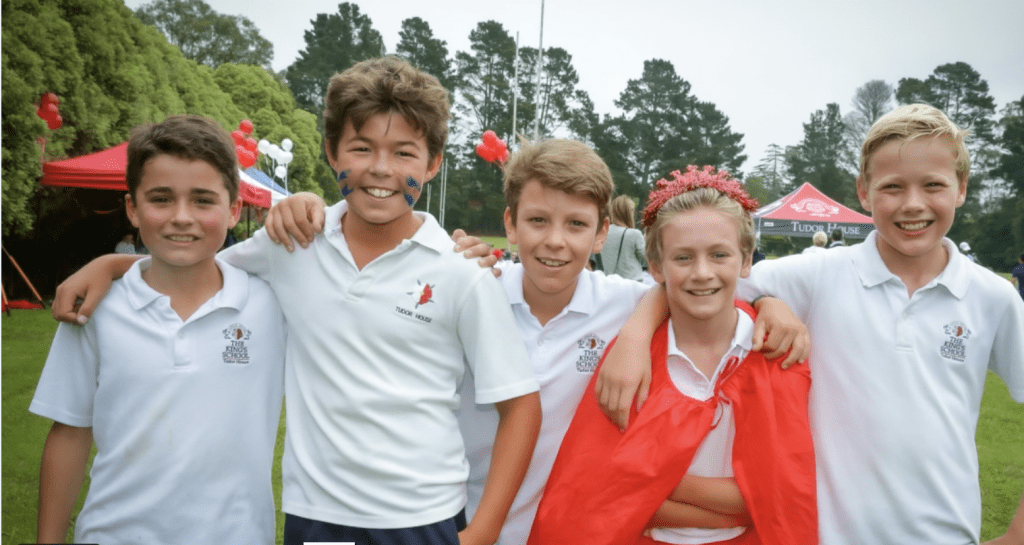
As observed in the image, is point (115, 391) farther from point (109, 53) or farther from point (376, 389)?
point (109, 53)

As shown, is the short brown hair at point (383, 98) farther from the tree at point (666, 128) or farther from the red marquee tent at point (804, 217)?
the tree at point (666, 128)

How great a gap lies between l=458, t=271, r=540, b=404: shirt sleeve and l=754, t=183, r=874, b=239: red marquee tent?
Result: 20.8m

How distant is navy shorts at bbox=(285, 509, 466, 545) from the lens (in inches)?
66.1

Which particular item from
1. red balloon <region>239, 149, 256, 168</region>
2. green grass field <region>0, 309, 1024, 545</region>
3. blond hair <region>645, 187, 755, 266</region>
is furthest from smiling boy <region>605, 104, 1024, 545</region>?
red balloon <region>239, 149, 256, 168</region>

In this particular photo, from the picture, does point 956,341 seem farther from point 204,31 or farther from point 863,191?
point 204,31

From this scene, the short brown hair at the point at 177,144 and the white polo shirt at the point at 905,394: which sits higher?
the short brown hair at the point at 177,144

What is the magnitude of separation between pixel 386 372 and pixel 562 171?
0.82 meters

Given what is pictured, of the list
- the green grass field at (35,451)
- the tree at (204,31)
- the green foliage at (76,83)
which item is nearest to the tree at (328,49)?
the tree at (204,31)

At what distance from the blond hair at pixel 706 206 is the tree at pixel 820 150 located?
54112 millimetres

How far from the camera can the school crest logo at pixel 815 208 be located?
21.5 m

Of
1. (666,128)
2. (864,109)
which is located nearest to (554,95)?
(666,128)

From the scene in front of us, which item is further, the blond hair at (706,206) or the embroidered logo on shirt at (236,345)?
the blond hair at (706,206)

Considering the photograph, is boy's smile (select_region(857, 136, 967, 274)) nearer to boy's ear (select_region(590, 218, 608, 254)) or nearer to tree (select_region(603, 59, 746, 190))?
boy's ear (select_region(590, 218, 608, 254))

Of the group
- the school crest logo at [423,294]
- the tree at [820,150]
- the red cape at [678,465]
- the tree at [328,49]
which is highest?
the tree at [328,49]
